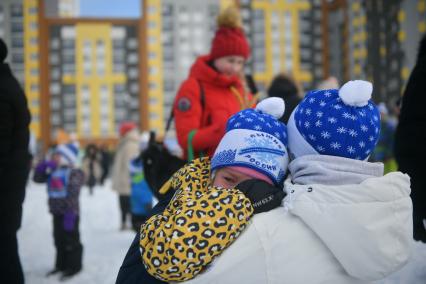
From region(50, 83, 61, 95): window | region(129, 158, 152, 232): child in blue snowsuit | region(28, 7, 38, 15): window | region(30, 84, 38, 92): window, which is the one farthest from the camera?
region(50, 83, 61, 95): window

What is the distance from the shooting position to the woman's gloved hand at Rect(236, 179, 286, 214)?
1.32 m

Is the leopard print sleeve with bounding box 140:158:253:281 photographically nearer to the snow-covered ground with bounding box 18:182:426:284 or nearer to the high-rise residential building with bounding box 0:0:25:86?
the snow-covered ground with bounding box 18:182:426:284

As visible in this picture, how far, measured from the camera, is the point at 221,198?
1.25 meters

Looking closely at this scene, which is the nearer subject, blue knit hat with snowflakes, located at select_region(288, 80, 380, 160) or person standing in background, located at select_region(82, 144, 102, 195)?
blue knit hat with snowflakes, located at select_region(288, 80, 380, 160)

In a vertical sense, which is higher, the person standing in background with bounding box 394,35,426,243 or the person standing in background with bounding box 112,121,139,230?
the person standing in background with bounding box 394,35,426,243

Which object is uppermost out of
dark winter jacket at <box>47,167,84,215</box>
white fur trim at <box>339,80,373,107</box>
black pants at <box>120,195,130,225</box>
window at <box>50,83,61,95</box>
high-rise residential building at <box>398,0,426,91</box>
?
high-rise residential building at <box>398,0,426,91</box>

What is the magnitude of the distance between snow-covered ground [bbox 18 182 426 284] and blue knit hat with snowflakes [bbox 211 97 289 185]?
3.40 ft

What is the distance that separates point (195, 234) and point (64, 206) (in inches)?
155

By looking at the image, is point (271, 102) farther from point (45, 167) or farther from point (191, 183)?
point (45, 167)

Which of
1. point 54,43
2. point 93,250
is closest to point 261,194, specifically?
point 93,250

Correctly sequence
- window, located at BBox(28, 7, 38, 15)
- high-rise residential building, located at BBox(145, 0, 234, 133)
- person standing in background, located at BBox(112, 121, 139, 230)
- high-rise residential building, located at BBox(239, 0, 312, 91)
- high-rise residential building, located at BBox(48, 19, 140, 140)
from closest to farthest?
person standing in background, located at BBox(112, 121, 139, 230)
high-rise residential building, located at BBox(145, 0, 234, 133)
high-rise residential building, located at BBox(239, 0, 312, 91)
window, located at BBox(28, 7, 38, 15)
high-rise residential building, located at BBox(48, 19, 140, 140)

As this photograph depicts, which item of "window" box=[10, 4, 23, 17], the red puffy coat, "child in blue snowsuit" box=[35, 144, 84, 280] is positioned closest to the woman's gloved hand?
the red puffy coat

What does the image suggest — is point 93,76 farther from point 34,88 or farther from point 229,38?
point 229,38

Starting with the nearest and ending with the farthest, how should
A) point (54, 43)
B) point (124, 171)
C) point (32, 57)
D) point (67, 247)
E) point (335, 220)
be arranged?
A: point (335, 220) → point (67, 247) → point (124, 171) → point (32, 57) → point (54, 43)
